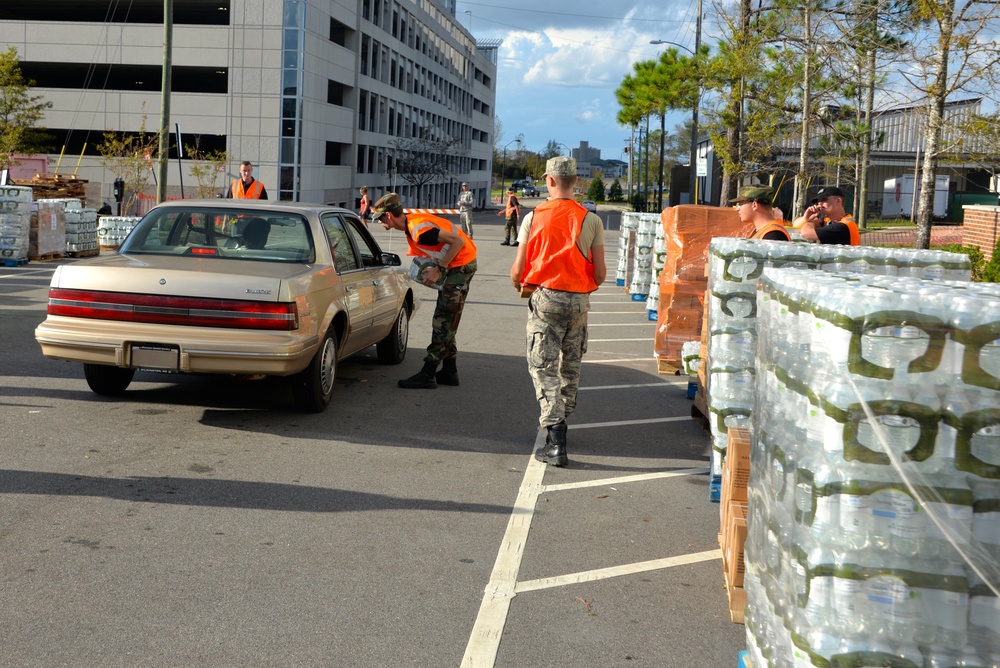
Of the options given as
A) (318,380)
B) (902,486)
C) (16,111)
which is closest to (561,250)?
(318,380)

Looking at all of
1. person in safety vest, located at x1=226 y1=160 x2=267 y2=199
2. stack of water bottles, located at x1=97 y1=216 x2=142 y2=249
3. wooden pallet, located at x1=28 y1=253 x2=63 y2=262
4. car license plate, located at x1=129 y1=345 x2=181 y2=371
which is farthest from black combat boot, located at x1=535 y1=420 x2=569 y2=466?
stack of water bottles, located at x1=97 y1=216 x2=142 y2=249

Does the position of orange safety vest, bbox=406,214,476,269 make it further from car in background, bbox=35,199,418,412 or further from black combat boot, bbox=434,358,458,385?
black combat boot, bbox=434,358,458,385

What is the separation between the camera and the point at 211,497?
5.91 m

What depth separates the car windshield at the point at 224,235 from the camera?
27.1 feet

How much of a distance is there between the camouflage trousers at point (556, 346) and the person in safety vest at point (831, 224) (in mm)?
2874

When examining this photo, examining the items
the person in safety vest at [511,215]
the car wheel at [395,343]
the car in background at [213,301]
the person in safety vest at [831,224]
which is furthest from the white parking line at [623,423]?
the person in safety vest at [511,215]

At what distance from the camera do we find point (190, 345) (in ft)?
23.9

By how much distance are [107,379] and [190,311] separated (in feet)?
4.55

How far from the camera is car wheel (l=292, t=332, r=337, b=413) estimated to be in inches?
312

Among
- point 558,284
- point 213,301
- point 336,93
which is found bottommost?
point 213,301

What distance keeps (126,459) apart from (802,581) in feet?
15.9

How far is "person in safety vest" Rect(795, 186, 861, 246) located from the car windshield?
434cm

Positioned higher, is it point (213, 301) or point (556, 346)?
point (213, 301)

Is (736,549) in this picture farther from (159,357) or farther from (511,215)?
(511,215)
